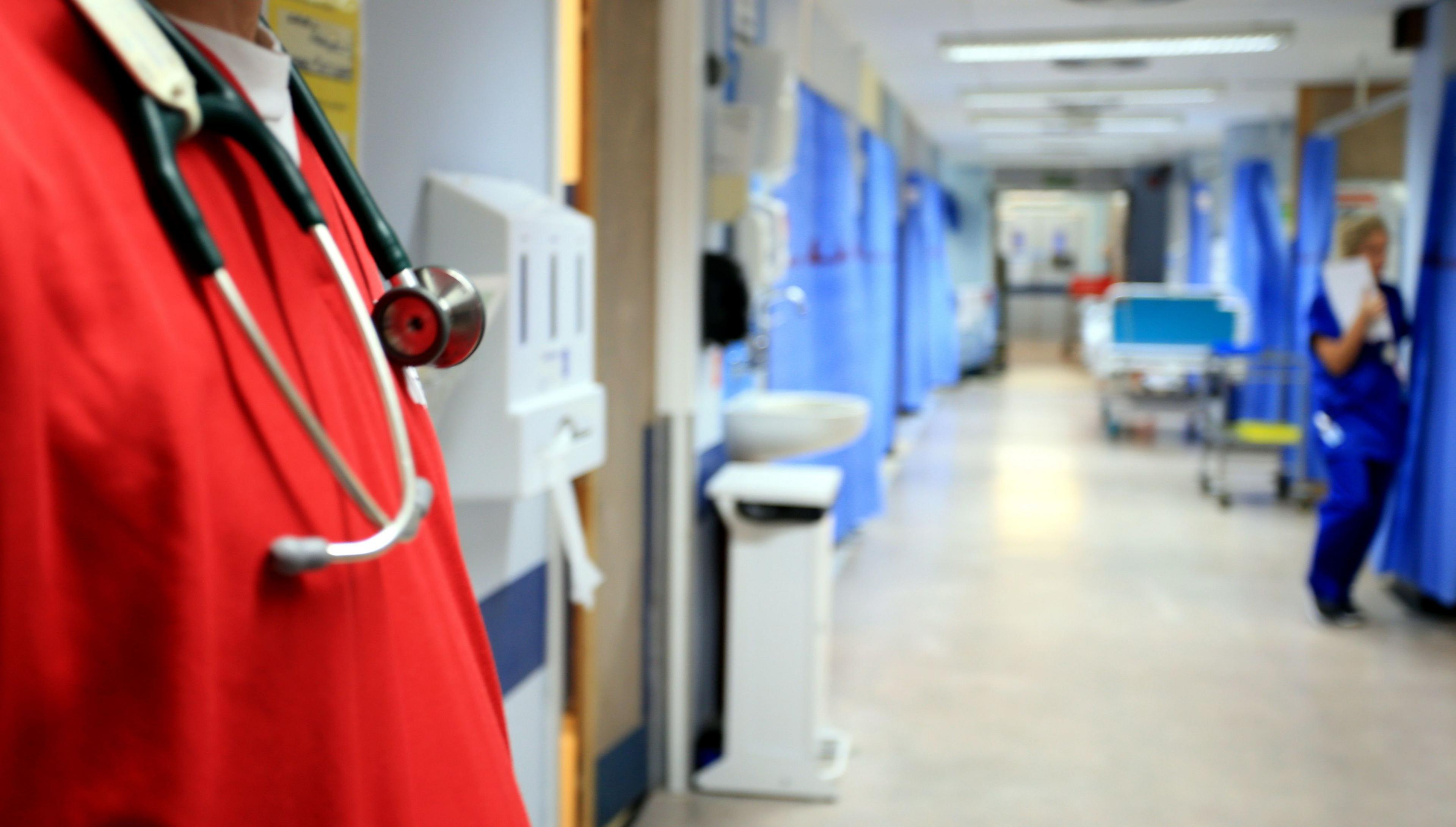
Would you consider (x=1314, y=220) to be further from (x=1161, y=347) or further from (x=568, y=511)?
(x=568, y=511)

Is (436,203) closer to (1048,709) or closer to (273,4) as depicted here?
(273,4)

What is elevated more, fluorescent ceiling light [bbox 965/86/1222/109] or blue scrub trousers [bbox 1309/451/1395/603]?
fluorescent ceiling light [bbox 965/86/1222/109]

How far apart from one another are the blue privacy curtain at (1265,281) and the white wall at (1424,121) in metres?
2.67

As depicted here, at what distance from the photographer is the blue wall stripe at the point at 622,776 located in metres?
2.91

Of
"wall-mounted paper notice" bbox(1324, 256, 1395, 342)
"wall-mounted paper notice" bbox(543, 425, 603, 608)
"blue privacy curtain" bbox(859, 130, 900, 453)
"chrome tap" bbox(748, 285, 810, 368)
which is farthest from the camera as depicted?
"blue privacy curtain" bbox(859, 130, 900, 453)

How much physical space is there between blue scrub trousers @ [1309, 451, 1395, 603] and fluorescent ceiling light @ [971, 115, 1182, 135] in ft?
19.2

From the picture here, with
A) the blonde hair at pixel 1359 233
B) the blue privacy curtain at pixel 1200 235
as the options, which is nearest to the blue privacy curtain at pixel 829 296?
the blonde hair at pixel 1359 233

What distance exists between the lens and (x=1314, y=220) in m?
7.19

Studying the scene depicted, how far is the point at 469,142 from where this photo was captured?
2.01 metres

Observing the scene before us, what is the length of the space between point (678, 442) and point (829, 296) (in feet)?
8.07

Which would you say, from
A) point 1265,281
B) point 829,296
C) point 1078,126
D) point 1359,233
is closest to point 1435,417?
point 1359,233

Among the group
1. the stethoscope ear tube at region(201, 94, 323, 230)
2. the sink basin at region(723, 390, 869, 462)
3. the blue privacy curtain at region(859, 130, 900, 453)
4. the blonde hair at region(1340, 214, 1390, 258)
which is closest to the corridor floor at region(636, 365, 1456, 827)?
the blue privacy curtain at region(859, 130, 900, 453)

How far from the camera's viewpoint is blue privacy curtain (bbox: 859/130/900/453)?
6.74m

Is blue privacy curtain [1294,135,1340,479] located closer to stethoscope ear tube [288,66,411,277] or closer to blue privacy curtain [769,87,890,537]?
blue privacy curtain [769,87,890,537]
